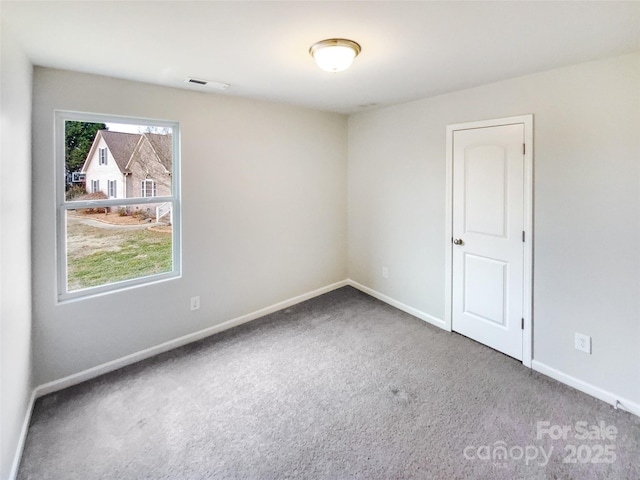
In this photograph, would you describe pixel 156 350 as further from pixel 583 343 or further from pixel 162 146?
pixel 583 343

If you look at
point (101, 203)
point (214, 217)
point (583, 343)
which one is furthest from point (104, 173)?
point (583, 343)

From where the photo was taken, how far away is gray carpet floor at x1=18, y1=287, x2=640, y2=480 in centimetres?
177

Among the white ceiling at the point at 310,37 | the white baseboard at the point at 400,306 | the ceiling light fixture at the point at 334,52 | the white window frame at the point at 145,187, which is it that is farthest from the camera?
the white baseboard at the point at 400,306

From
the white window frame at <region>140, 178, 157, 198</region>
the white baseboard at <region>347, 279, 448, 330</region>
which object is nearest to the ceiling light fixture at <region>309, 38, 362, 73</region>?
the white window frame at <region>140, 178, 157, 198</region>

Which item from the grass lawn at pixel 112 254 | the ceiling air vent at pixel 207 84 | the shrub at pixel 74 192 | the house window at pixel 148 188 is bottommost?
the grass lawn at pixel 112 254

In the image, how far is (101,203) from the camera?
2.59 m

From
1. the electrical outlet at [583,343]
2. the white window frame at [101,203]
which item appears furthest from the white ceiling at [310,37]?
the electrical outlet at [583,343]

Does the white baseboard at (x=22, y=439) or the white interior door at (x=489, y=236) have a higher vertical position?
the white interior door at (x=489, y=236)

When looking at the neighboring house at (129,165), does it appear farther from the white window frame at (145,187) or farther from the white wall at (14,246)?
the white wall at (14,246)

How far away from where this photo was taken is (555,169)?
7.94 ft

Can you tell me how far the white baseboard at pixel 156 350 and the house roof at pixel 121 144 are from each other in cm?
155

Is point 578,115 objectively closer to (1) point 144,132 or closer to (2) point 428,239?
(2) point 428,239

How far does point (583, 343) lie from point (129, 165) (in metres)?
3.73

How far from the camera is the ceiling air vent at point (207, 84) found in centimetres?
262
